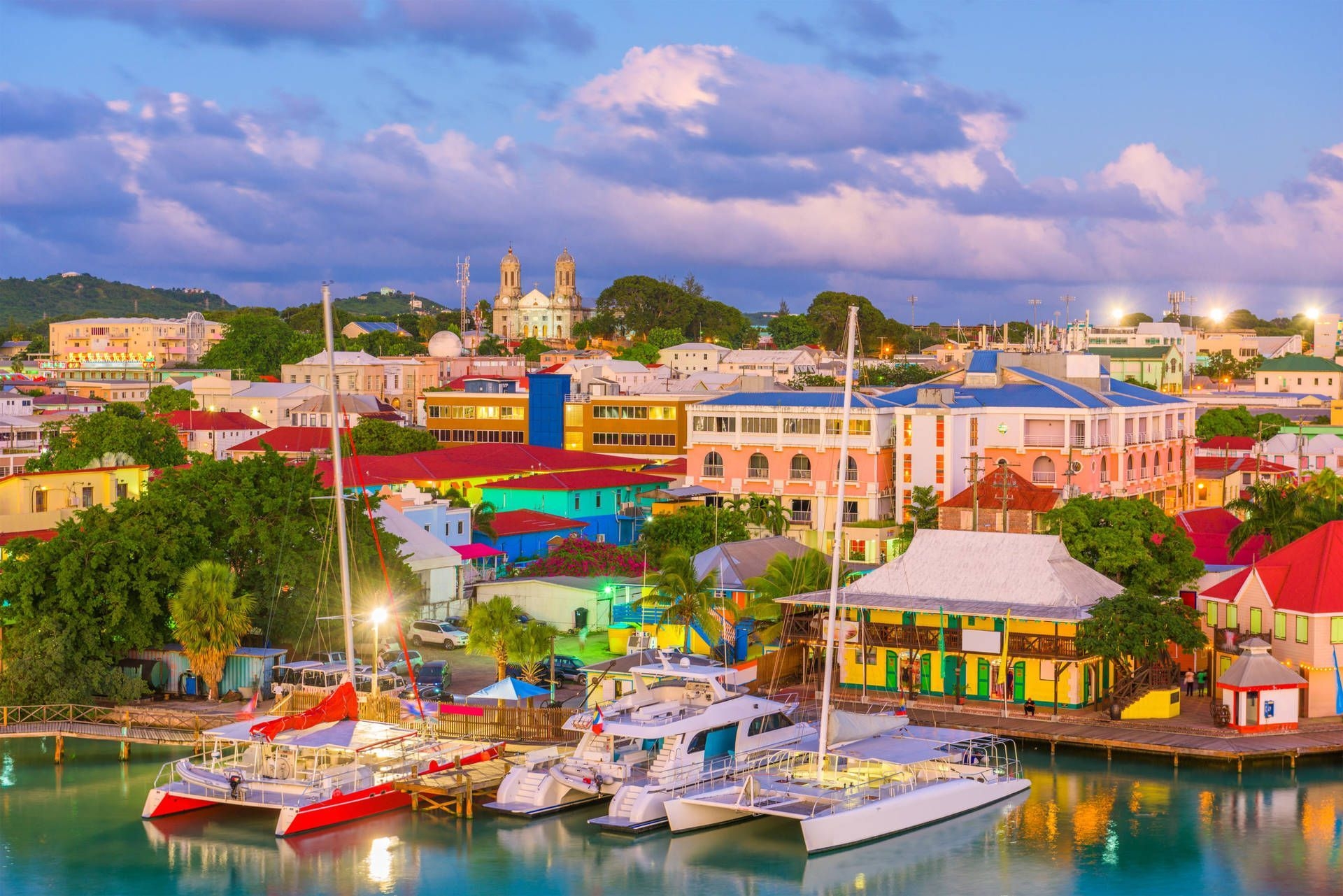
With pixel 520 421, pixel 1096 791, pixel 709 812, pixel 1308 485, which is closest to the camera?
pixel 709 812

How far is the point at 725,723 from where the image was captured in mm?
36625

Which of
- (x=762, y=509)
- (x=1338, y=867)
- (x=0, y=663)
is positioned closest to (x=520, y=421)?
(x=762, y=509)

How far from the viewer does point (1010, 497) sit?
6150 cm

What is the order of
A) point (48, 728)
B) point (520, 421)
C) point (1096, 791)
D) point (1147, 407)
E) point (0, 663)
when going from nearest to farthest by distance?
point (1096, 791)
point (48, 728)
point (0, 663)
point (1147, 407)
point (520, 421)

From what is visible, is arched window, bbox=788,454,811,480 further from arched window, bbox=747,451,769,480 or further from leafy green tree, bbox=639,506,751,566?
leafy green tree, bbox=639,506,751,566

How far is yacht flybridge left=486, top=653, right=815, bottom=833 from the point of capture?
35469mm

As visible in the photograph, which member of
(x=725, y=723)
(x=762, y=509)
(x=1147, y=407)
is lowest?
(x=725, y=723)

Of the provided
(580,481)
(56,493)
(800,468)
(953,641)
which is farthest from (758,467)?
(56,493)

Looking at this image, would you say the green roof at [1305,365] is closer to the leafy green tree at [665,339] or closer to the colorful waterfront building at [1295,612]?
the leafy green tree at [665,339]

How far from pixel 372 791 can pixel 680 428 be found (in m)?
62.9

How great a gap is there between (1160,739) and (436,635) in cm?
2262

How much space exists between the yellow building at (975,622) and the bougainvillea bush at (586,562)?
14061 mm

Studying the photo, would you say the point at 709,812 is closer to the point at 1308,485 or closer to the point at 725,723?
the point at 725,723

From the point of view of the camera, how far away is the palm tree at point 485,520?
6581 cm
